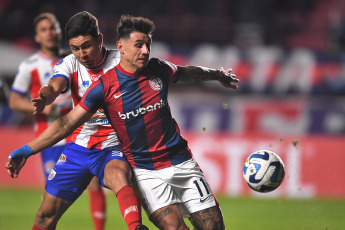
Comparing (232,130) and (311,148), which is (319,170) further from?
Answer: (232,130)

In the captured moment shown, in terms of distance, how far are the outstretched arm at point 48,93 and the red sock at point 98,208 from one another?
155 cm

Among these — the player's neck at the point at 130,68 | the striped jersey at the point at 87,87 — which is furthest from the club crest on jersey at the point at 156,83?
the striped jersey at the point at 87,87

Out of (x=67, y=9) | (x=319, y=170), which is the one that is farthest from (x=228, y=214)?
(x=67, y=9)

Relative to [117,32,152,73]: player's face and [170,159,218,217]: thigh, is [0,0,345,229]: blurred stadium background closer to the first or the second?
[170,159,218,217]: thigh

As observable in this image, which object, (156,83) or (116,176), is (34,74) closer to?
(156,83)

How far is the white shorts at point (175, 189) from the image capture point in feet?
15.9

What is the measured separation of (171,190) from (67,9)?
11.7 m

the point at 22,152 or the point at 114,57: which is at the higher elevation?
the point at 114,57

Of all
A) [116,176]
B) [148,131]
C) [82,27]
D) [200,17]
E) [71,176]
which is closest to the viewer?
[116,176]

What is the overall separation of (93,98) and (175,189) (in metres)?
1.05

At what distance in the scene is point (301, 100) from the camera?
15.3 meters

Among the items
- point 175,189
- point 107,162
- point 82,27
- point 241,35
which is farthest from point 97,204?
point 241,35

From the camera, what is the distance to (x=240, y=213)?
31.7 ft

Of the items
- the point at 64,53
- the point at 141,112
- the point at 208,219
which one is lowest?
the point at 208,219
